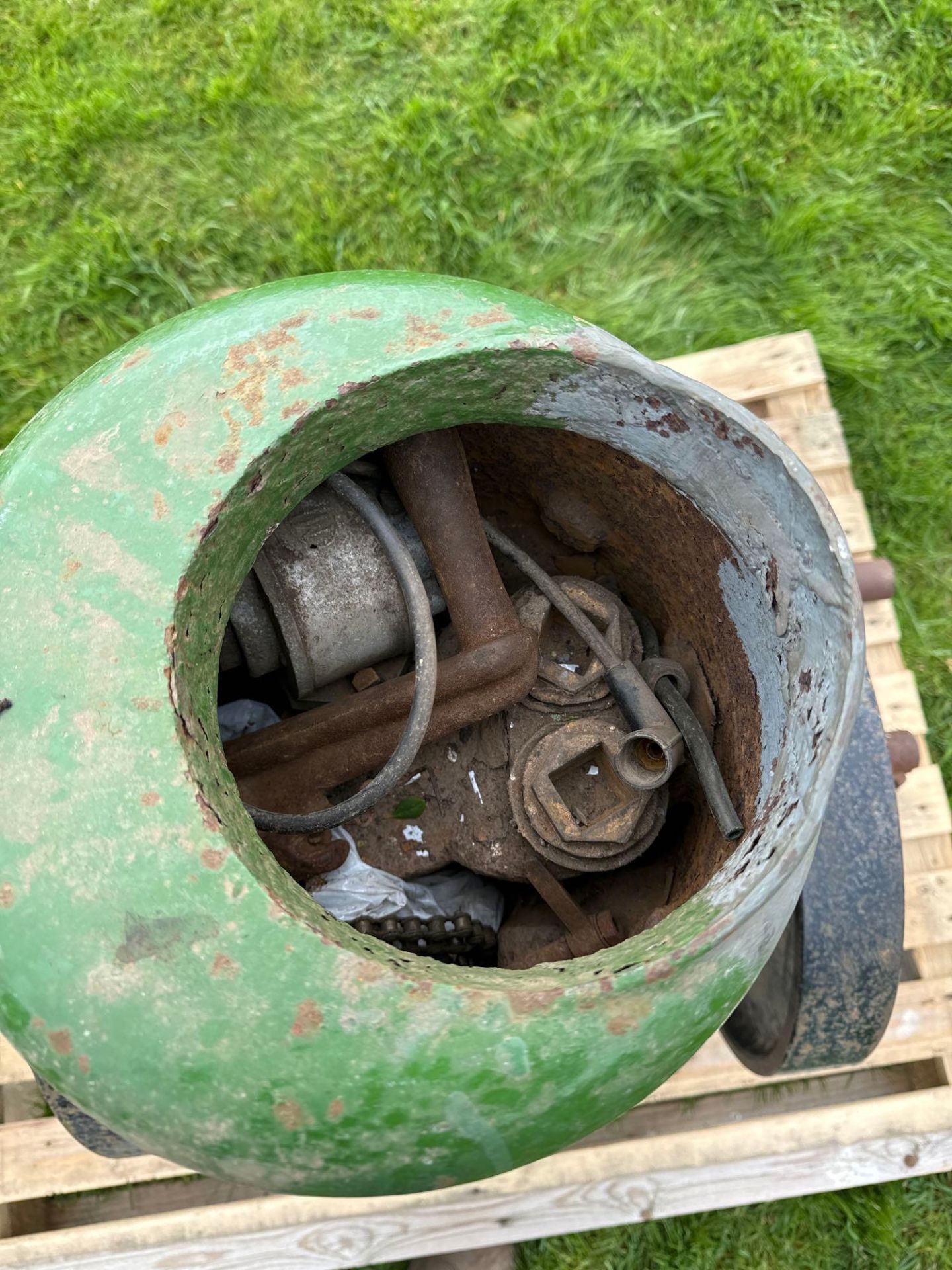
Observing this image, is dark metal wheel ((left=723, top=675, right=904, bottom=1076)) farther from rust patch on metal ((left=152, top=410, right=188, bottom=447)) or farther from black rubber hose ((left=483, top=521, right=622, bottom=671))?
rust patch on metal ((left=152, top=410, right=188, bottom=447))

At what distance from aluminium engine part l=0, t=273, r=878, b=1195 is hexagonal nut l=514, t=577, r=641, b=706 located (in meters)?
0.32

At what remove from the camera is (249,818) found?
93 cm

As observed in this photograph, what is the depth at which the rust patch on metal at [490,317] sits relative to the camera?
948mm

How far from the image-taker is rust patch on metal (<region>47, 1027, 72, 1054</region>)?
85cm

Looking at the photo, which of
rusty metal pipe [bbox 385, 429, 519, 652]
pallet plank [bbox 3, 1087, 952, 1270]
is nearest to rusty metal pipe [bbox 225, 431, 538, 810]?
rusty metal pipe [bbox 385, 429, 519, 652]

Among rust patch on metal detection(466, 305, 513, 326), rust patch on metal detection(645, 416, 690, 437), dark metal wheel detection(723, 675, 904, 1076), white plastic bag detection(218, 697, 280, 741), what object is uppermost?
rust patch on metal detection(466, 305, 513, 326)

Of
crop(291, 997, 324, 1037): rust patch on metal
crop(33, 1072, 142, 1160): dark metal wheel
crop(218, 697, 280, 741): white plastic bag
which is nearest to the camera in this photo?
crop(291, 997, 324, 1037): rust patch on metal

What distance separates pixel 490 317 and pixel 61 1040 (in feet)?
2.46

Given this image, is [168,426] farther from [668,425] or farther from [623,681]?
[623,681]

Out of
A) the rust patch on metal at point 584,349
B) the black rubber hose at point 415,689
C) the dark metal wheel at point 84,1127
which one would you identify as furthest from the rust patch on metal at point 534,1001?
the dark metal wheel at point 84,1127

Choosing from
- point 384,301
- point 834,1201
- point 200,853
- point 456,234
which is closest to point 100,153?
point 456,234

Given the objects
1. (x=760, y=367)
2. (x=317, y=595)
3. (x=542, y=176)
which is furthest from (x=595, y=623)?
(x=542, y=176)

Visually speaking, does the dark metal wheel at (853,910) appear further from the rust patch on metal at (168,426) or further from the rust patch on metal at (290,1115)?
the rust patch on metal at (168,426)

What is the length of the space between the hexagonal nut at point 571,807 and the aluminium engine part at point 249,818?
0.25 m
